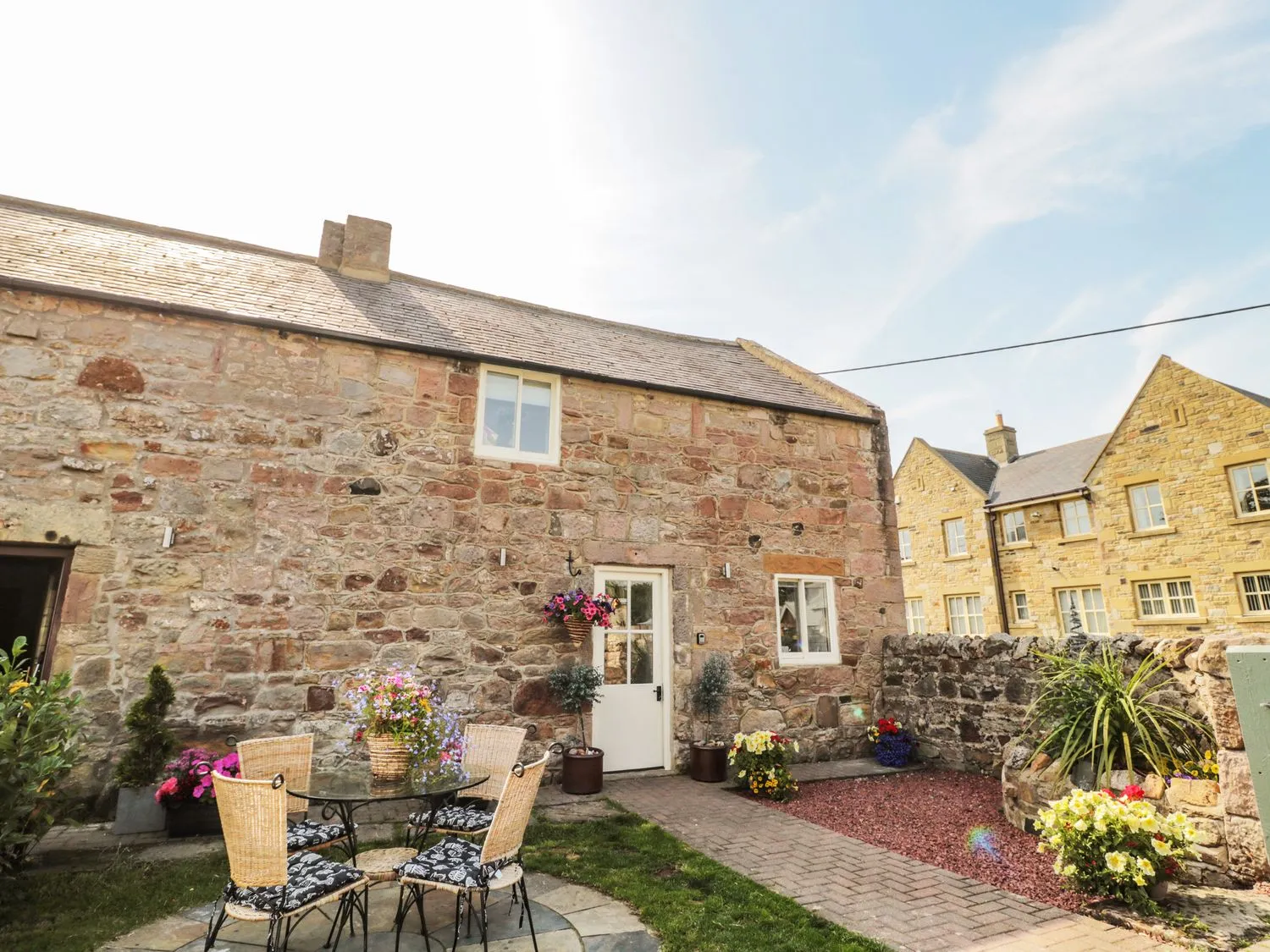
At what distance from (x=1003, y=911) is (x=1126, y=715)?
232cm

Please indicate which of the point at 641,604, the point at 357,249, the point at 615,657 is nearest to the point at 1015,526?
the point at 641,604

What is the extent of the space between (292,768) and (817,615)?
6773 mm

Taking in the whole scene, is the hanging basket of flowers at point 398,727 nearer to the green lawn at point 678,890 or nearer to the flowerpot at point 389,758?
the flowerpot at point 389,758

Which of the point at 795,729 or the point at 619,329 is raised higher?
the point at 619,329

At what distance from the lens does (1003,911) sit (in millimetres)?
3969

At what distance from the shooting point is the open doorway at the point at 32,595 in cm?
582

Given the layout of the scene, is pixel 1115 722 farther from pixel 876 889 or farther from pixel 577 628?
pixel 577 628

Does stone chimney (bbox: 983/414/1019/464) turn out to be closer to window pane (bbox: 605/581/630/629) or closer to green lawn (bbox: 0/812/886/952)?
window pane (bbox: 605/581/630/629)

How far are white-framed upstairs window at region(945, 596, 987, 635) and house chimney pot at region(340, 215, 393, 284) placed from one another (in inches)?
791

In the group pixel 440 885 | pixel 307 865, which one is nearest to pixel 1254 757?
pixel 440 885

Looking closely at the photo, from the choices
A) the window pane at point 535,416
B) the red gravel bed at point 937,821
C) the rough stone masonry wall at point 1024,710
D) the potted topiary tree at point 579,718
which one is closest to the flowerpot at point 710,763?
the red gravel bed at point 937,821

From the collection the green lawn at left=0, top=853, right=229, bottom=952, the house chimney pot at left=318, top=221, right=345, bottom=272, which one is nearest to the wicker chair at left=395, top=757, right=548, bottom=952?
the green lawn at left=0, top=853, right=229, bottom=952

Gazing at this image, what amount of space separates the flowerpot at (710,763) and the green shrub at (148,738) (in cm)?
525

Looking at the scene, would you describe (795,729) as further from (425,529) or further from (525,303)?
(525,303)
